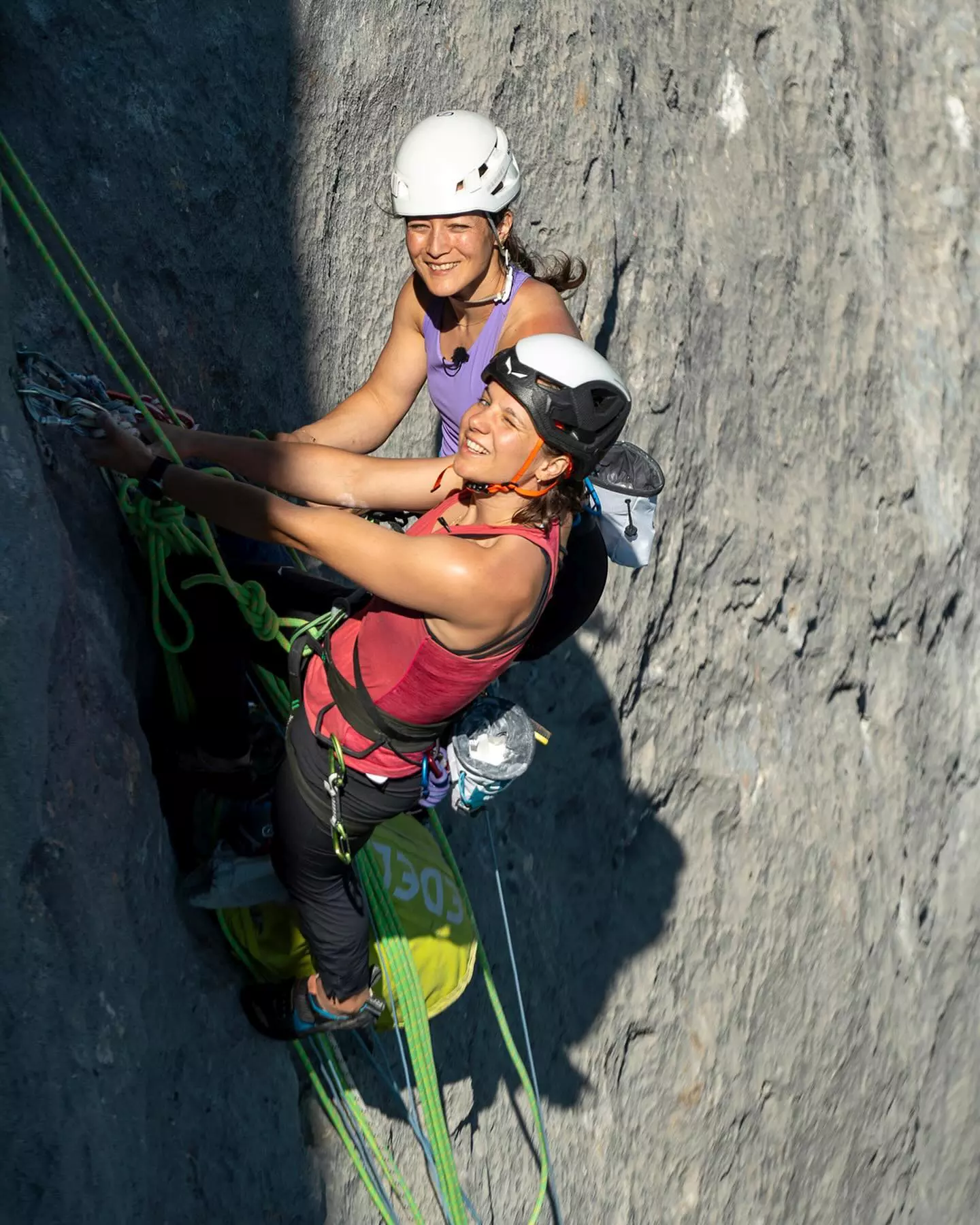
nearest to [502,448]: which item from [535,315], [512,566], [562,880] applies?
[512,566]

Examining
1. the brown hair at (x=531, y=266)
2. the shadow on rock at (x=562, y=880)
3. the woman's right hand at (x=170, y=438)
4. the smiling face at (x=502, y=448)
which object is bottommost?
the shadow on rock at (x=562, y=880)

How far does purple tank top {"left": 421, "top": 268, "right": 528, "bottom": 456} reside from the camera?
9.15 ft

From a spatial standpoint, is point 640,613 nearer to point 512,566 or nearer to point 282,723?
point 282,723

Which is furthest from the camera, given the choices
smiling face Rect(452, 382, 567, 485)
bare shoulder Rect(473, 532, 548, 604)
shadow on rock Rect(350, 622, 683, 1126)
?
shadow on rock Rect(350, 622, 683, 1126)

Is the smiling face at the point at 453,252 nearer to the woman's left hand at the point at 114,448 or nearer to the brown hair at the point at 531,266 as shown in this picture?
the brown hair at the point at 531,266

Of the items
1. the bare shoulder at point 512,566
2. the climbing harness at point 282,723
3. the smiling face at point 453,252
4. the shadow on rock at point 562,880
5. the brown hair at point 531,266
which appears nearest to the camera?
the bare shoulder at point 512,566

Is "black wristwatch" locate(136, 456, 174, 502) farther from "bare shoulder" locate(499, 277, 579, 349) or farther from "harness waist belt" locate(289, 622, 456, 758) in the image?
"bare shoulder" locate(499, 277, 579, 349)

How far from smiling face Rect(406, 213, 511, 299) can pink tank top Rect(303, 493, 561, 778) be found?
0.54m

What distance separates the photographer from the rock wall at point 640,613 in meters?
2.54

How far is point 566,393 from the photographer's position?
2.32 m

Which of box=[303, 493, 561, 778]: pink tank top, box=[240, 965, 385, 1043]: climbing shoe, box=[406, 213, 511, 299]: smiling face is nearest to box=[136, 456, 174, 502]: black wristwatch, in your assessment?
box=[303, 493, 561, 778]: pink tank top

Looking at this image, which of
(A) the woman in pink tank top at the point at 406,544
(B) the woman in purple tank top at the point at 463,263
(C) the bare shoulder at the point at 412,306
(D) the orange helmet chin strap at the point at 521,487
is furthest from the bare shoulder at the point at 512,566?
(C) the bare shoulder at the point at 412,306

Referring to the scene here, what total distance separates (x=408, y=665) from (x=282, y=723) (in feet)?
2.60

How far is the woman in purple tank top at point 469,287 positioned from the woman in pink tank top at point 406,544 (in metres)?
0.25
